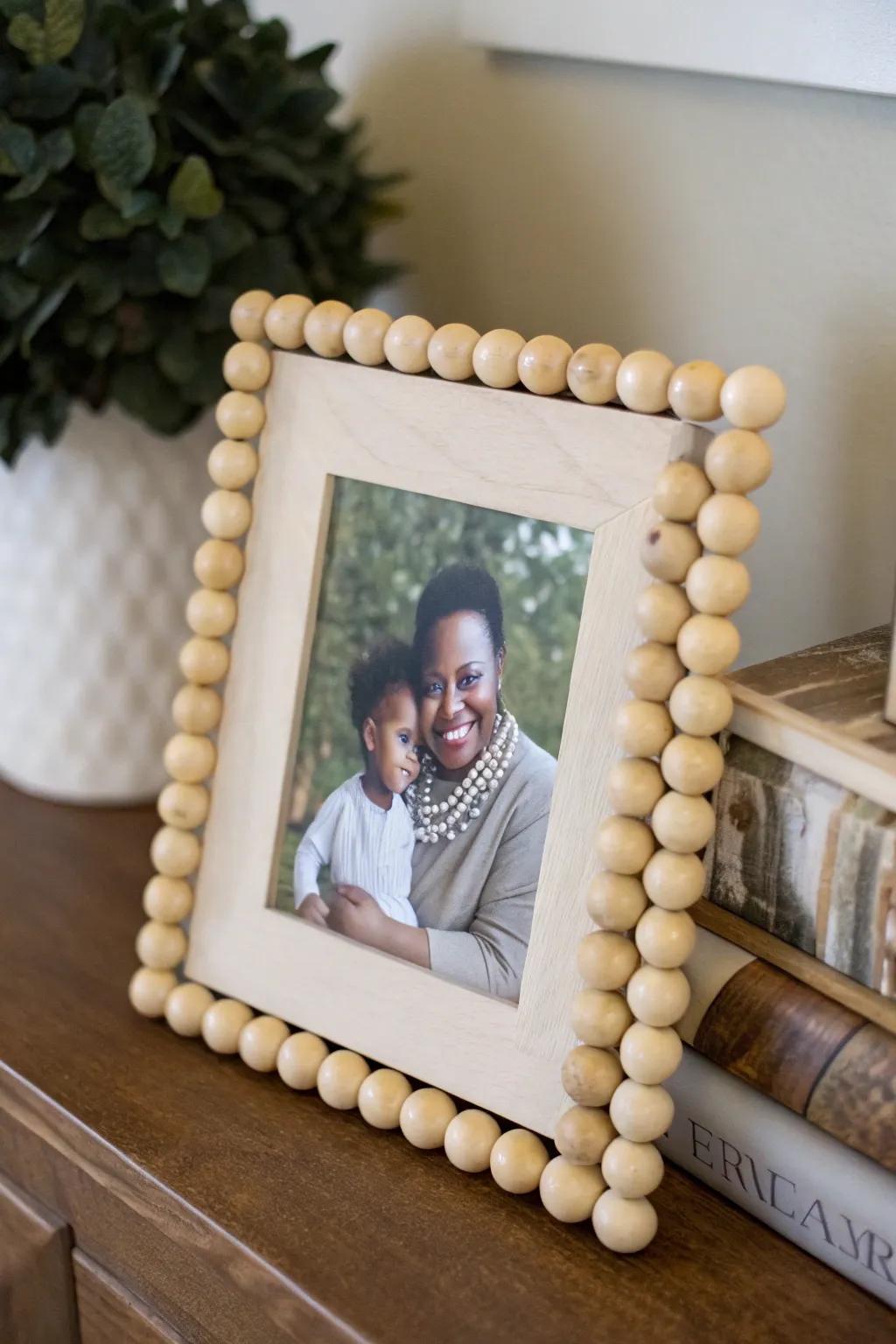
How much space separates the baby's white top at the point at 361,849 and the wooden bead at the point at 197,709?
7 centimetres

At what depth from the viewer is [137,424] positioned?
2.50ft

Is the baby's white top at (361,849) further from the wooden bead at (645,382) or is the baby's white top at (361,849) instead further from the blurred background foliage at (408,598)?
the wooden bead at (645,382)

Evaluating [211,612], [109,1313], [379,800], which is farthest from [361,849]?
[109,1313]

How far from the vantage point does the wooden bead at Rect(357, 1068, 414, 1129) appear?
53 cm

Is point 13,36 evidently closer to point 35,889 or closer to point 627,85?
point 627,85

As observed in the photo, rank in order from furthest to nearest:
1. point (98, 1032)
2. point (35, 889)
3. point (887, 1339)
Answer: point (35, 889) → point (98, 1032) → point (887, 1339)

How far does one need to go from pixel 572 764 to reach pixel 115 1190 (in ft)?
0.84

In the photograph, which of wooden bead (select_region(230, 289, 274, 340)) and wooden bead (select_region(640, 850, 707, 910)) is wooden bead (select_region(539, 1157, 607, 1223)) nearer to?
wooden bead (select_region(640, 850, 707, 910))

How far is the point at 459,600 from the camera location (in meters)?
0.53

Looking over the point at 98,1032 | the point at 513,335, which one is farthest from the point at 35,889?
the point at 513,335

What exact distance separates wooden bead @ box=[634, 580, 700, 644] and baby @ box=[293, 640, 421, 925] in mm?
120

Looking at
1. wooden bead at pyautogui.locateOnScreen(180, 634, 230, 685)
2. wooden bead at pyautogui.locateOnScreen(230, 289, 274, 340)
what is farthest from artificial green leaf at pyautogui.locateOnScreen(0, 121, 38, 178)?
wooden bead at pyautogui.locateOnScreen(180, 634, 230, 685)

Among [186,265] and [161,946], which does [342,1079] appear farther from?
[186,265]

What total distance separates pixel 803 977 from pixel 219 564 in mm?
307
